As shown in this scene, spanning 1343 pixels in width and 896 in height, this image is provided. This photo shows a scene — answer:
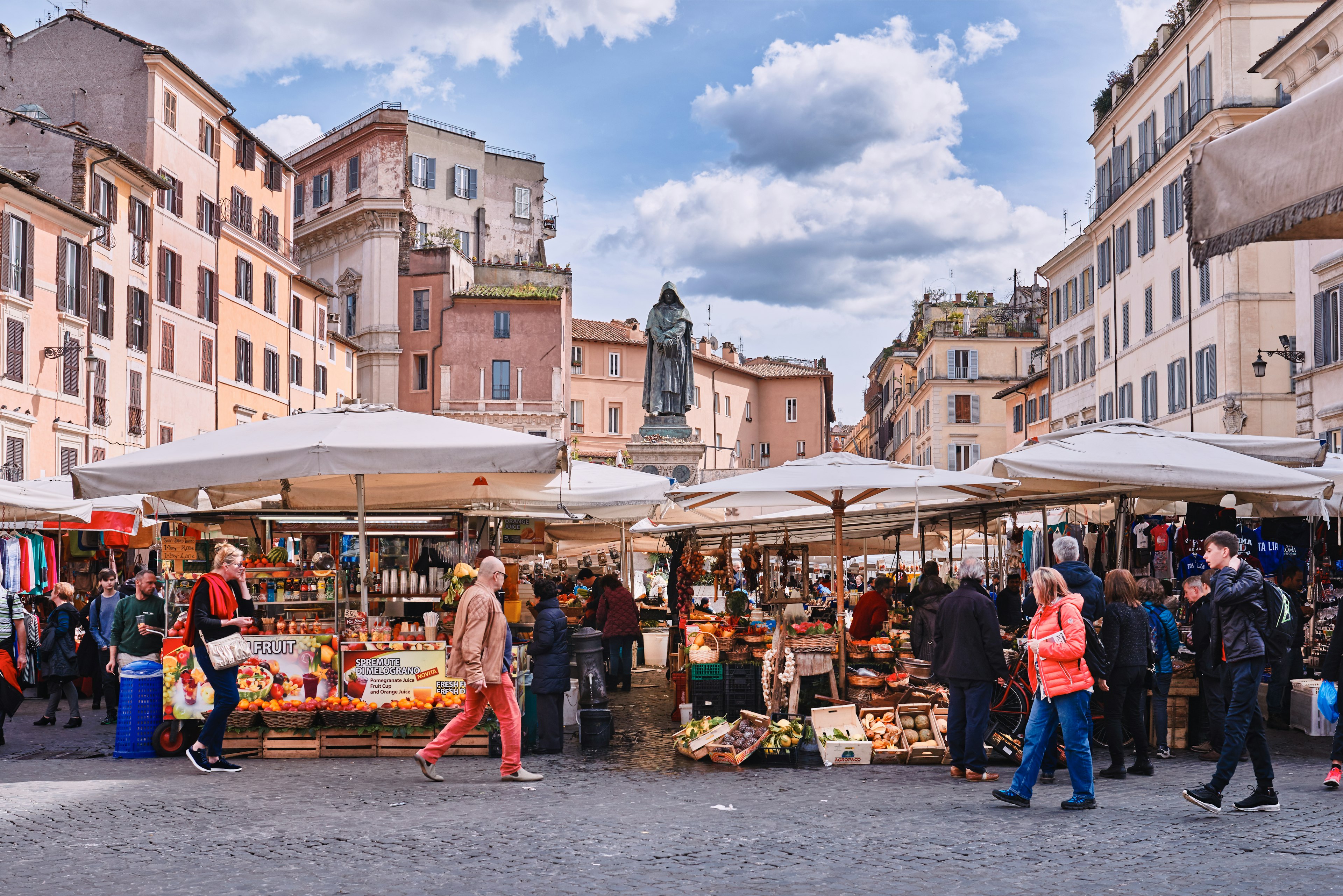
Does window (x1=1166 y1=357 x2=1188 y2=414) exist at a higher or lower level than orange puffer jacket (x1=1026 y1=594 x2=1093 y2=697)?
higher

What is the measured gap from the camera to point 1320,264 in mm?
24859

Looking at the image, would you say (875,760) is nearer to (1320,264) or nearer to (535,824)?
(535,824)

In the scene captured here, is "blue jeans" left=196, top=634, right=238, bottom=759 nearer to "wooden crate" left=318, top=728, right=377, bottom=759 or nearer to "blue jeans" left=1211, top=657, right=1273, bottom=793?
"wooden crate" left=318, top=728, right=377, bottom=759

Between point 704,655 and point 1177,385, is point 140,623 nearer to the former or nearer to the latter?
point 704,655

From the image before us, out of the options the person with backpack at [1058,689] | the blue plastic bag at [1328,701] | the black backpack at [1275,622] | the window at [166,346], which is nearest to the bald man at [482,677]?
the person with backpack at [1058,689]

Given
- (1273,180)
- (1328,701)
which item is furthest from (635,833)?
(1328,701)

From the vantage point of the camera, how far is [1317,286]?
25.2m

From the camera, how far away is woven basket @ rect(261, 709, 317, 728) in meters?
10.7

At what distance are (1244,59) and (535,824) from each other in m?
30.4

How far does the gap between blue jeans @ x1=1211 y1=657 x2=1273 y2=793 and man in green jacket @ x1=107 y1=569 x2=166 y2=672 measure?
8660 mm

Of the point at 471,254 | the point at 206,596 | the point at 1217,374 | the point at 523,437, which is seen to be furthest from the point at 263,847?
the point at 471,254

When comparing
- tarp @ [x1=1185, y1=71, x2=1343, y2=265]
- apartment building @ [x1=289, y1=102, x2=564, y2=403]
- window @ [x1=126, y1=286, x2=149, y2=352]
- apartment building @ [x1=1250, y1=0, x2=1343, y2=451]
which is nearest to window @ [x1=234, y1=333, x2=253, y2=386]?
window @ [x1=126, y1=286, x2=149, y2=352]

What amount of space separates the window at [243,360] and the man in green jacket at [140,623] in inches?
1190

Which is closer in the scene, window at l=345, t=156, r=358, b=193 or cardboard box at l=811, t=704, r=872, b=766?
cardboard box at l=811, t=704, r=872, b=766
